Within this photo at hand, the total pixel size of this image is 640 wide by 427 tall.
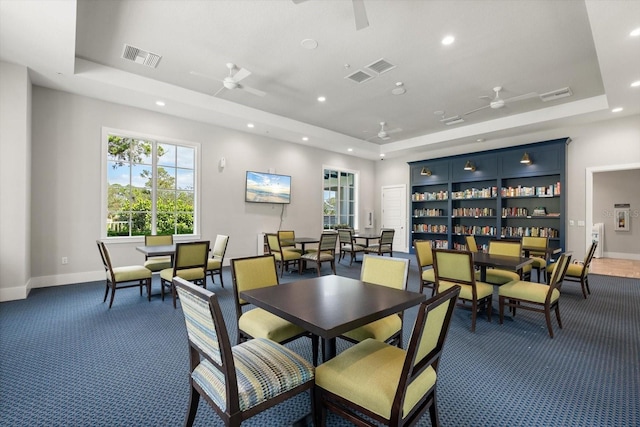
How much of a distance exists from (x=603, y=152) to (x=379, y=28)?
608 centimetres

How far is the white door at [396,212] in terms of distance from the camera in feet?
33.5

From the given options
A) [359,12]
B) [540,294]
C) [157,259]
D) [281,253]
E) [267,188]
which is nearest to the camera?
[359,12]

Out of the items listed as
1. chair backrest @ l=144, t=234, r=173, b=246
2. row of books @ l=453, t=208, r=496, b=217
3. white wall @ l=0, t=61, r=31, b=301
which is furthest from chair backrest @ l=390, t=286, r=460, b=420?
row of books @ l=453, t=208, r=496, b=217

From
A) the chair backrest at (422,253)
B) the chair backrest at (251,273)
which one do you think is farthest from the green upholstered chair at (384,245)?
the chair backrest at (251,273)

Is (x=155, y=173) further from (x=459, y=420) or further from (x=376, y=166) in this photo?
(x=376, y=166)

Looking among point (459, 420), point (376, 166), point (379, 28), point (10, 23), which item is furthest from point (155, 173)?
point (376, 166)

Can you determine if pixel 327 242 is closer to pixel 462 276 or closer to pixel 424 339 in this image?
pixel 462 276

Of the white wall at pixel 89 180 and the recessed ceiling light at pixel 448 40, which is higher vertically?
the recessed ceiling light at pixel 448 40

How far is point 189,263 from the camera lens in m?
4.22

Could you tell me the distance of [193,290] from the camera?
4.71ft

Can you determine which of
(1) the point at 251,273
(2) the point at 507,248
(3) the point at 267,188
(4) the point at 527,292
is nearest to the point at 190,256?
(1) the point at 251,273

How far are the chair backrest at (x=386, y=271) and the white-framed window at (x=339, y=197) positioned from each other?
647 centimetres

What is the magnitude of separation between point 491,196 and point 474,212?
2.09ft

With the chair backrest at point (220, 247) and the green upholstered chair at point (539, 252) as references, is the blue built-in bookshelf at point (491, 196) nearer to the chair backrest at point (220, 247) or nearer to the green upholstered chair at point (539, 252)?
the green upholstered chair at point (539, 252)
